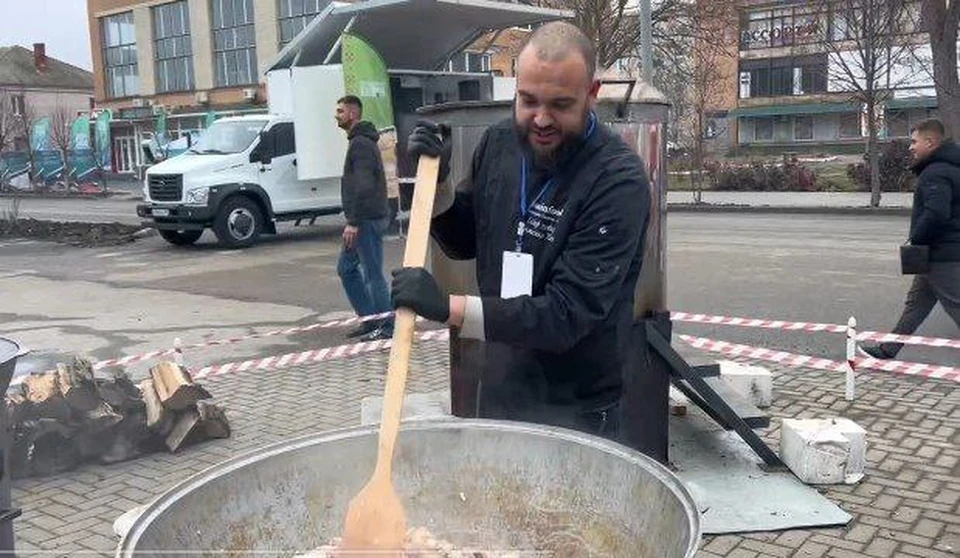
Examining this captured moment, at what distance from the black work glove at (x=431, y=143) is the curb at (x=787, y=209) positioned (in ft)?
55.7

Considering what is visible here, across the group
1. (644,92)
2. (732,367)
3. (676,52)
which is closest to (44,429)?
(644,92)

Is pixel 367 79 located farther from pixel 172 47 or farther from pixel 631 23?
pixel 172 47

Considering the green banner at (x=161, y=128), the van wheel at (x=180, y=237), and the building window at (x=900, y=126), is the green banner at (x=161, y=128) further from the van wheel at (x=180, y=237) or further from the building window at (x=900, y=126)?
the building window at (x=900, y=126)

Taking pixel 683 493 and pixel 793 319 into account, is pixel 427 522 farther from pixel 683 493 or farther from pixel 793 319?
pixel 793 319

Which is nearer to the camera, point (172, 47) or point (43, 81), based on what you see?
point (172, 47)

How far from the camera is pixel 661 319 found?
4.42m

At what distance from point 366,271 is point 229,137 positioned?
30.7ft

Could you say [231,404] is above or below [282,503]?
below

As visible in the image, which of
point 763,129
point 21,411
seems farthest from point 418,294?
point 763,129

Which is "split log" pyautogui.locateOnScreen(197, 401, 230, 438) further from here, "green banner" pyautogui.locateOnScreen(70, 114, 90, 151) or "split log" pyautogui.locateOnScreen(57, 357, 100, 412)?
"green banner" pyautogui.locateOnScreen(70, 114, 90, 151)

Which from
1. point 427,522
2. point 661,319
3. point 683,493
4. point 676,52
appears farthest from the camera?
point 676,52

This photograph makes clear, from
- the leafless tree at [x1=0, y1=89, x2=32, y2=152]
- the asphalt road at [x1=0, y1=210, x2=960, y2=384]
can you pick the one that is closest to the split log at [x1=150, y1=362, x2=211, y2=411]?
the asphalt road at [x1=0, y1=210, x2=960, y2=384]

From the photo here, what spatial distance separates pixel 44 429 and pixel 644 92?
3.82 metres

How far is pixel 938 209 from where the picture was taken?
648cm
